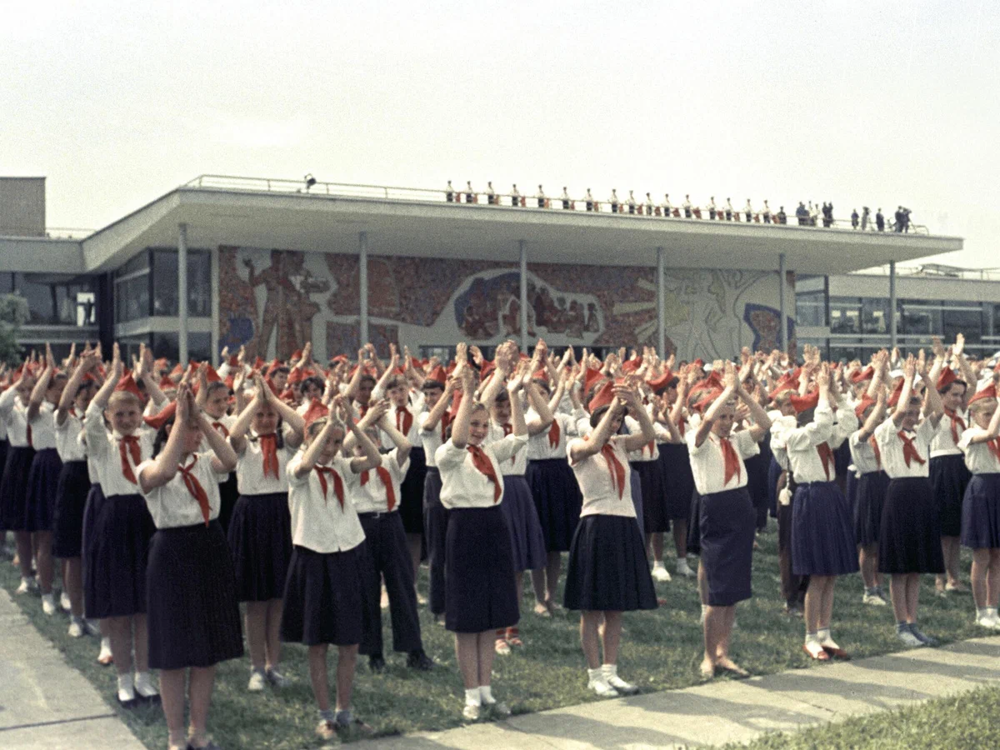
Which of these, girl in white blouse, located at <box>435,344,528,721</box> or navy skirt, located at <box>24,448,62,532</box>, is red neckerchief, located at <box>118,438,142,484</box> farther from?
navy skirt, located at <box>24,448,62,532</box>

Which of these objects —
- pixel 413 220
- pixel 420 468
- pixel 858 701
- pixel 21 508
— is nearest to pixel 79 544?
pixel 21 508

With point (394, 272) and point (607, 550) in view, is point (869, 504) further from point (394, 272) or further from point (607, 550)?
point (394, 272)

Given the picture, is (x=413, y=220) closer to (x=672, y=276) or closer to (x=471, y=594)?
(x=672, y=276)

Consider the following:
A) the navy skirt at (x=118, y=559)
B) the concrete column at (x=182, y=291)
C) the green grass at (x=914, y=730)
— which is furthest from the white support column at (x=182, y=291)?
the green grass at (x=914, y=730)

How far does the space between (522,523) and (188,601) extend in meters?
3.30

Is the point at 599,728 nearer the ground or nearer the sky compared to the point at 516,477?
nearer the ground

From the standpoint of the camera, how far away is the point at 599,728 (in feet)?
19.5

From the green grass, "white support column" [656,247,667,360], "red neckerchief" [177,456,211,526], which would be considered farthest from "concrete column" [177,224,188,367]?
the green grass

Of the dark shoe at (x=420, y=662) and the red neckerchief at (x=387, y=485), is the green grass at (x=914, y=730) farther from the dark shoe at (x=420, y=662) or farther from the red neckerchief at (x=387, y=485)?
the red neckerchief at (x=387, y=485)

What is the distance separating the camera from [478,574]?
6.30 metres

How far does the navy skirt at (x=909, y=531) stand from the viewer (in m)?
8.00

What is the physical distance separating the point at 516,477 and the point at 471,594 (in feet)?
7.18

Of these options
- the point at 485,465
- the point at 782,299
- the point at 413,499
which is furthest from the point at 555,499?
the point at 782,299

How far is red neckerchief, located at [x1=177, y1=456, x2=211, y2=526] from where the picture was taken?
552 cm
